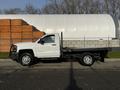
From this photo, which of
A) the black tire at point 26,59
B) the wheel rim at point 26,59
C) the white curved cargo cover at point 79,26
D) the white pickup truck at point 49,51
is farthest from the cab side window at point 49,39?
the white curved cargo cover at point 79,26

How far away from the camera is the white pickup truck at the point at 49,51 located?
23828mm

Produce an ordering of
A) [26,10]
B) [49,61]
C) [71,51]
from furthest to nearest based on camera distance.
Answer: [26,10], [49,61], [71,51]

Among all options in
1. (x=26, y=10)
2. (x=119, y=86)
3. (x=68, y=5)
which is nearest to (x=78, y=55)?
(x=119, y=86)

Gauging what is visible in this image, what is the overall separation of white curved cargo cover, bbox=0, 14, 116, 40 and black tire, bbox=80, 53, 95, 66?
16.2 metres

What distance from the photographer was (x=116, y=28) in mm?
41250

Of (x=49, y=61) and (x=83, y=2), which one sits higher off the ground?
(x=83, y=2)

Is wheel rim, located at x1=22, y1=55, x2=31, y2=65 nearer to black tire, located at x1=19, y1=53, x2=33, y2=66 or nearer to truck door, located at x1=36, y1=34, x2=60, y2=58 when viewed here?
black tire, located at x1=19, y1=53, x2=33, y2=66

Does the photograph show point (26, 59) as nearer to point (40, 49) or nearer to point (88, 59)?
point (40, 49)

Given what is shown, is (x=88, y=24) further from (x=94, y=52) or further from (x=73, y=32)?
(x=94, y=52)

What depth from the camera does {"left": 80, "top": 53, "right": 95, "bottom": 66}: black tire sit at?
2373cm

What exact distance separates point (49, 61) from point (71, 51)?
366 centimetres

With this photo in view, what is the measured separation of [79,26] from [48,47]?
16.5 meters

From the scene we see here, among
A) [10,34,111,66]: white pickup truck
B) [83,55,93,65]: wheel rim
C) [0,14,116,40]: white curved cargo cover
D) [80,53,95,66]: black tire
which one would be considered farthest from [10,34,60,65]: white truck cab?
[0,14,116,40]: white curved cargo cover

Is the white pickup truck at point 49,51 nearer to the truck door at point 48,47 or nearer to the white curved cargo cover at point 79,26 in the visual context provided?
the truck door at point 48,47
